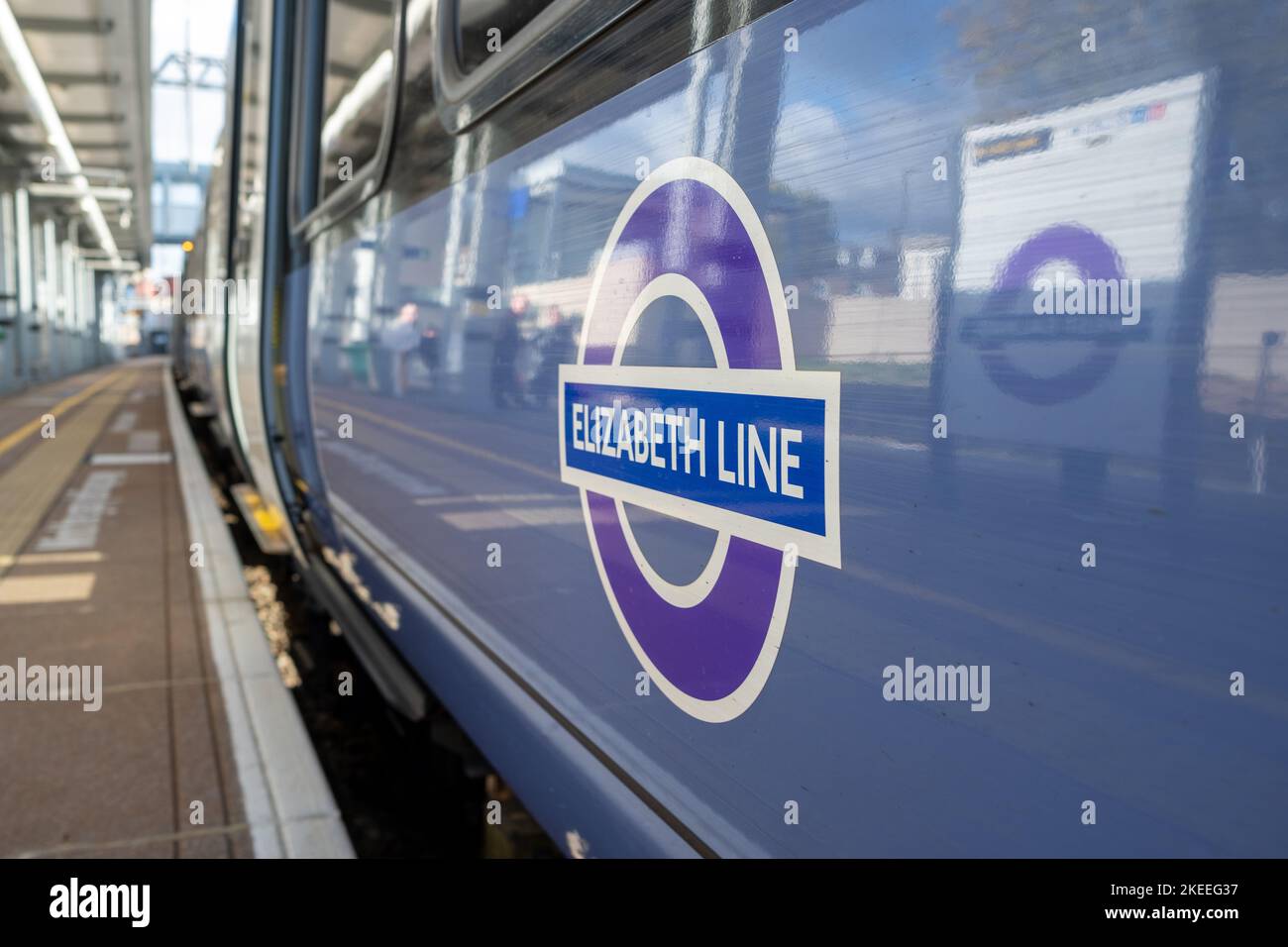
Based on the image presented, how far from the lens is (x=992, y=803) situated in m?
1.00

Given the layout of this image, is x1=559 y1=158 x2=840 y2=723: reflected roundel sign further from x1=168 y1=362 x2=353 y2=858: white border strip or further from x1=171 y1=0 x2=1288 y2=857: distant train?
x1=168 y1=362 x2=353 y2=858: white border strip

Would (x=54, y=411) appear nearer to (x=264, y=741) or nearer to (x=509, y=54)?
(x=264, y=741)

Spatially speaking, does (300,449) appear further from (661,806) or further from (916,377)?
(916,377)

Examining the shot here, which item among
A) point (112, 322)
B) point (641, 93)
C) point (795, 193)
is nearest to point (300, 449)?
point (641, 93)

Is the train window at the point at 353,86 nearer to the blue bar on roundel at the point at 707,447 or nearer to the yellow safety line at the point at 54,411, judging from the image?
the blue bar on roundel at the point at 707,447

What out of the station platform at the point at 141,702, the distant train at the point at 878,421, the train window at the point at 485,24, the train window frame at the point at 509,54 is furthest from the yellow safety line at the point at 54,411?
the distant train at the point at 878,421

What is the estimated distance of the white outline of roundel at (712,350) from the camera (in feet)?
4.10

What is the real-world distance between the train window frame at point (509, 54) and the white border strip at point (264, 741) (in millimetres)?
1924

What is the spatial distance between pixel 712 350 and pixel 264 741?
2.84m

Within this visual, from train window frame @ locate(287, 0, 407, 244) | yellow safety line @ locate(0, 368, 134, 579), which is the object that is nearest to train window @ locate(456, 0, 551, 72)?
train window frame @ locate(287, 0, 407, 244)

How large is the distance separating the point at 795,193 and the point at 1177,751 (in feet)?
2.27

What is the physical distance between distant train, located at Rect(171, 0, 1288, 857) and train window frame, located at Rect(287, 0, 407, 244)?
54cm

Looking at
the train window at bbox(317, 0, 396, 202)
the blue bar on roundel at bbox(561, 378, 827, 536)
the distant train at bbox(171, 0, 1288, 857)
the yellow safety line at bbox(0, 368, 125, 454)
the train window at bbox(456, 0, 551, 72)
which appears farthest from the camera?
the yellow safety line at bbox(0, 368, 125, 454)

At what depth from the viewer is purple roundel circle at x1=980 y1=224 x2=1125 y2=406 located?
2.82ft
